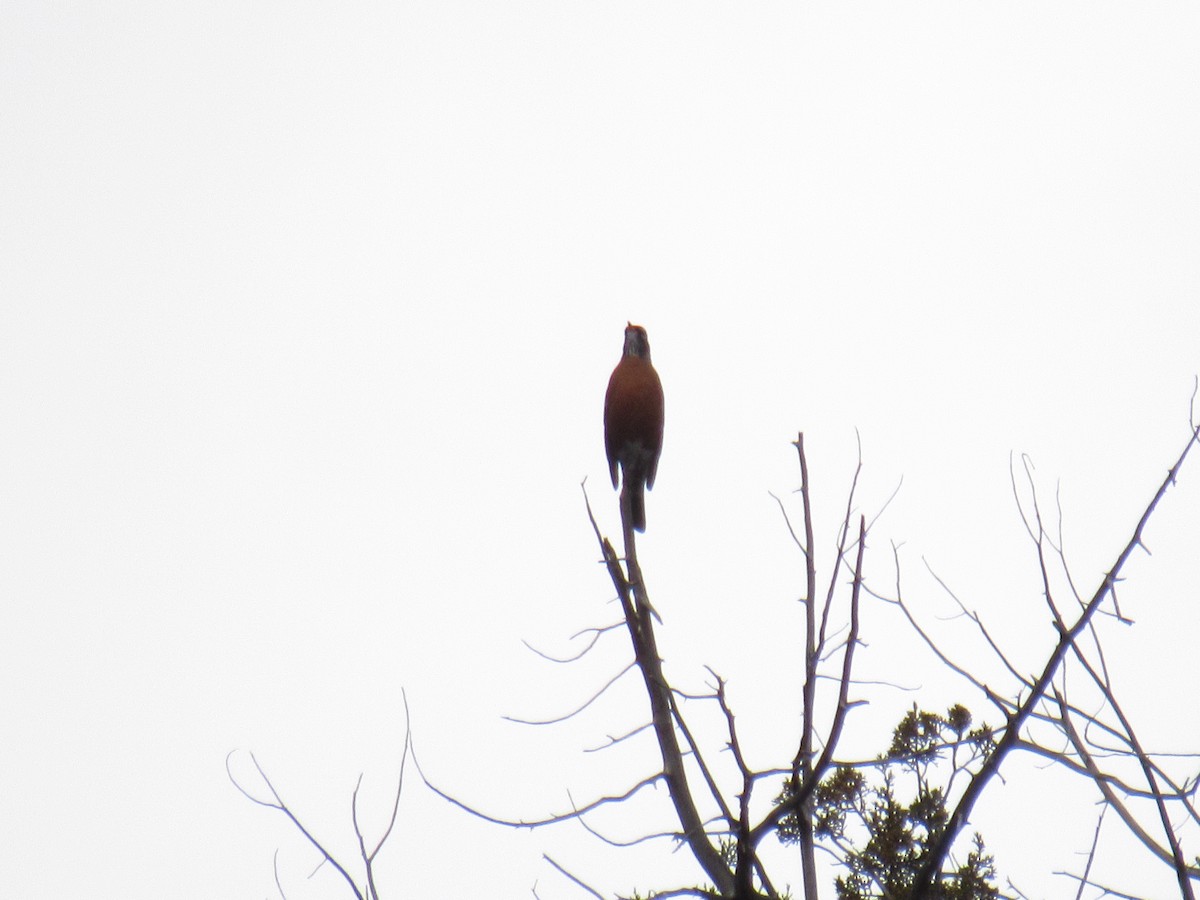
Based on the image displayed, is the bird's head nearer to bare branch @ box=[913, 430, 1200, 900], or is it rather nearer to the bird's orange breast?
the bird's orange breast

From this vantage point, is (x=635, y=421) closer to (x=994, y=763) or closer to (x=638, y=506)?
(x=638, y=506)

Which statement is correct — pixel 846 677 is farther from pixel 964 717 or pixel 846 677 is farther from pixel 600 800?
pixel 964 717

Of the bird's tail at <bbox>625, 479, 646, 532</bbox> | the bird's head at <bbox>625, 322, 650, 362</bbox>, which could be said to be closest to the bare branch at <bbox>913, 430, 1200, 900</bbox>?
the bird's tail at <bbox>625, 479, 646, 532</bbox>

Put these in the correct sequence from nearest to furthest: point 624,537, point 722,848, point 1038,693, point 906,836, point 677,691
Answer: point 1038,693
point 677,691
point 722,848
point 624,537
point 906,836

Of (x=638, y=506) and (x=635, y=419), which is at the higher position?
(x=635, y=419)

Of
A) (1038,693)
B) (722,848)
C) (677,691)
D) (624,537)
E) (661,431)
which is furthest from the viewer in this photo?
(661,431)

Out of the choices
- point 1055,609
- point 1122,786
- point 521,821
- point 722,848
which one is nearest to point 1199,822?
point 1122,786

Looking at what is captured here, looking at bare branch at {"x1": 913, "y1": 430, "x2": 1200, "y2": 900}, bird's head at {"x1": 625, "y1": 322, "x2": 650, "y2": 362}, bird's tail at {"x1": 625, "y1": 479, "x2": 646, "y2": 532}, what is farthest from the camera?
bird's head at {"x1": 625, "y1": 322, "x2": 650, "y2": 362}

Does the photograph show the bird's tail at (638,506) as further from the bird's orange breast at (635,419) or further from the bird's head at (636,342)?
the bird's head at (636,342)

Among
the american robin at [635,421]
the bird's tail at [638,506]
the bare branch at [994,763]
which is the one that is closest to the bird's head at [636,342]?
the american robin at [635,421]

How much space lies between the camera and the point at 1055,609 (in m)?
2.17

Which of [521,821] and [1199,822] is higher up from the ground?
[1199,822]

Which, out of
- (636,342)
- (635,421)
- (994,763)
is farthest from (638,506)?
(994,763)

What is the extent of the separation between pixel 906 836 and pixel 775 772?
2.35 m
